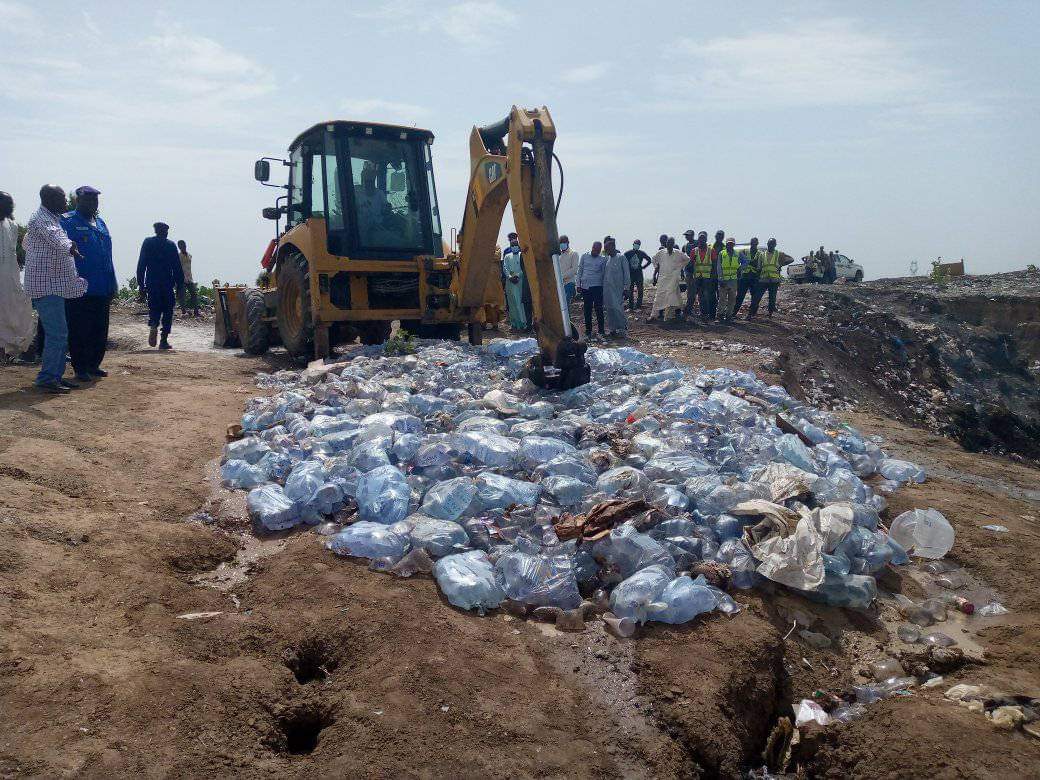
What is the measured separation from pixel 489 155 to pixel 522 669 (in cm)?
451

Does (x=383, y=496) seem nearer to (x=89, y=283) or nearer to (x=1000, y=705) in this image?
(x=1000, y=705)

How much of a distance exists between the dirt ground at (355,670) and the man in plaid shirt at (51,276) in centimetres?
153

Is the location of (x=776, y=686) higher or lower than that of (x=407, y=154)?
lower

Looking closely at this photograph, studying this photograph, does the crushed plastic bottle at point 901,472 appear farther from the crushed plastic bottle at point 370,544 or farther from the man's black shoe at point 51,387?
the man's black shoe at point 51,387

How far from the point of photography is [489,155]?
598 cm

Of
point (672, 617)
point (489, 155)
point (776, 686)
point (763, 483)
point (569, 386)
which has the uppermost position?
point (489, 155)

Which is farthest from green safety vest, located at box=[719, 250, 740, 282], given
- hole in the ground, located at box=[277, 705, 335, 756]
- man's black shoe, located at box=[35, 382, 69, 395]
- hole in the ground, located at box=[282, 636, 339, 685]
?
hole in the ground, located at box=[277, 705, 335, 756]

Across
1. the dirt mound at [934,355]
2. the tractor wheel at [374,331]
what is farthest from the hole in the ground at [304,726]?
the dirt mound at [934,355]

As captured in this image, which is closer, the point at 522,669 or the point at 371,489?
the point at 522,669

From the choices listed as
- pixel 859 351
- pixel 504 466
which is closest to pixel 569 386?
pixel 504 466

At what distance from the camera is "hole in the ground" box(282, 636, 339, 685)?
2527 mm

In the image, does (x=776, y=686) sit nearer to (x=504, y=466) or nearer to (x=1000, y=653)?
(x=1000, y=653)

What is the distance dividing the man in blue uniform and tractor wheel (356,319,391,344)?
100 inches

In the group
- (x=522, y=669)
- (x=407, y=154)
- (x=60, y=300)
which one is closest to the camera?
(x=522, y=669)
